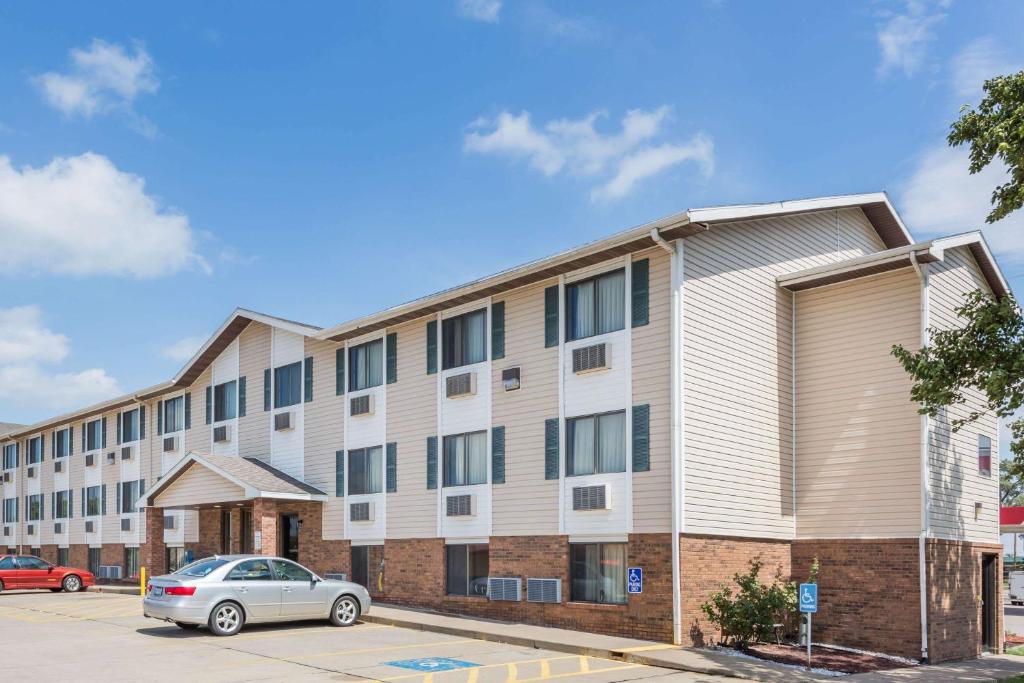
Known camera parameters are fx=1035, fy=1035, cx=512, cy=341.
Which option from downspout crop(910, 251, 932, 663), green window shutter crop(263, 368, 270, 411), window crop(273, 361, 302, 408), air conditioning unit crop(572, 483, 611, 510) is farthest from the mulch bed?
green window shutter crop(263, 368, 270, 411)

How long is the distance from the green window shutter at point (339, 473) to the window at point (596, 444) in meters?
8.07

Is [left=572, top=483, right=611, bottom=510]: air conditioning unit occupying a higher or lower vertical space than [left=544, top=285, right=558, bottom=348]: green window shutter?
lower

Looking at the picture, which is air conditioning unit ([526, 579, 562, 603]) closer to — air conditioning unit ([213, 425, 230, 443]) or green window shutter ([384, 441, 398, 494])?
green window shutter ([384, 441, 398, 494])

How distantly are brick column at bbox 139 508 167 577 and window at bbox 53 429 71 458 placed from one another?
12691 millimetres

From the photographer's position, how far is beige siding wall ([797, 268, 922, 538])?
19.4 meters

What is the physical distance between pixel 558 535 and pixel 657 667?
4717mm

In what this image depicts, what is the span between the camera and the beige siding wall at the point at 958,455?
776 inches

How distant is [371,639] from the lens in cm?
1858

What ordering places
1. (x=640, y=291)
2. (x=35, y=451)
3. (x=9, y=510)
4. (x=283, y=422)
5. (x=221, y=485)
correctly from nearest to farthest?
(x=640, y=291) < (x=221, y=485) < (x=283, y=422) < (x=35, y=451) < (x=9, y=510)

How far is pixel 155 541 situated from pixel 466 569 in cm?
1397

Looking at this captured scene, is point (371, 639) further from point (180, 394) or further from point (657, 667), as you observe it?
point (180, 394)

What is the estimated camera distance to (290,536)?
2852cm

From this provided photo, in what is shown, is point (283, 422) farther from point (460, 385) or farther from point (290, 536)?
point (460, 385)

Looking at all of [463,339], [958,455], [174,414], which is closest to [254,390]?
[174,414]
